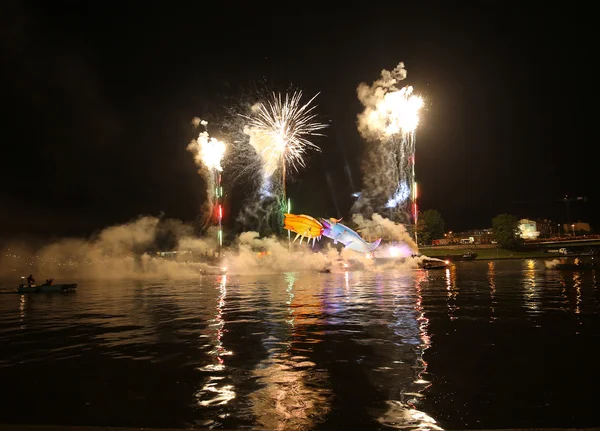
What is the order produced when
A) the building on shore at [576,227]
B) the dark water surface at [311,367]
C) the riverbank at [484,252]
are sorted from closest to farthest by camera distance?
the dark water surface at [311,367], the riverbank at [484,252], the building on shore at [576,227]

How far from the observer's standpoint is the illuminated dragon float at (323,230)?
5553 cm

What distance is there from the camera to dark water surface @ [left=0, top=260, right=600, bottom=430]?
795cm

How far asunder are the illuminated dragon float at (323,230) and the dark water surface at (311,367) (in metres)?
33.1

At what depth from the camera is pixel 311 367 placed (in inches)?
441

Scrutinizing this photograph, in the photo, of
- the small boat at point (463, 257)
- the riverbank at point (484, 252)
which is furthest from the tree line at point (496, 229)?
the small boat at point (463, 257)

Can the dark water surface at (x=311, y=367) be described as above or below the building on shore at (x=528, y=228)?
below

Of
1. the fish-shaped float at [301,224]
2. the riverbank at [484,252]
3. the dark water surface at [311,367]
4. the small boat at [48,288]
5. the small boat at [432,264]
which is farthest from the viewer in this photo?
the riverbank at [484,252]

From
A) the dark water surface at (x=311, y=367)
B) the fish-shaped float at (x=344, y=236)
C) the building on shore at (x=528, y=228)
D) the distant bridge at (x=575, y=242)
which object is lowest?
the dark water surface at (x=311, y=367)

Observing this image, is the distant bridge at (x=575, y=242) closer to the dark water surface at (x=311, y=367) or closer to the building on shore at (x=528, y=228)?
the building on shore at (x=528, y=228)

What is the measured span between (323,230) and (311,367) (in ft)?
151

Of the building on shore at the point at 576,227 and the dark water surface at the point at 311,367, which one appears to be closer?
the dark water surface at the point at 311,367

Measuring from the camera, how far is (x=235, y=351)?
521 inches

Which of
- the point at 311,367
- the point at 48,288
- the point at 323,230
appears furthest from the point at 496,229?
the point at 311,367

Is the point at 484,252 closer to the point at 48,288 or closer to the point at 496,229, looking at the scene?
the point at 496,229
